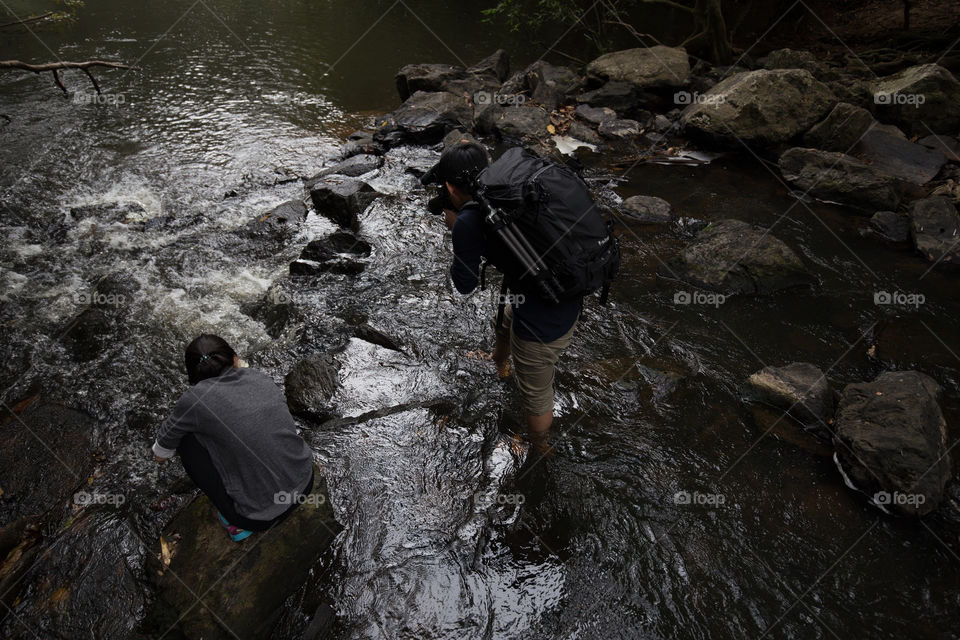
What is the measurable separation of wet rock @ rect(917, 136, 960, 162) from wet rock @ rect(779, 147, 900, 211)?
1703 mm

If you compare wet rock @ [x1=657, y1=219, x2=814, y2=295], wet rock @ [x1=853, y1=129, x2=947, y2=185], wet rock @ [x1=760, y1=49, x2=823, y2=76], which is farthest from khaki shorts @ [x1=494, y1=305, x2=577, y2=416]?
wet rock @ [x1=760, y1=49, x2=823, y2=76]

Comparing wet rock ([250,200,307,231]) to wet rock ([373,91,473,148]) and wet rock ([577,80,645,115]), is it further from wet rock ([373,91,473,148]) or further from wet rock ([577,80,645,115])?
wet rock ([577,80,645,115])

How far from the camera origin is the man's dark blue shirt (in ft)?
10.3

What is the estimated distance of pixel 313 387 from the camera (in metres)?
4.77

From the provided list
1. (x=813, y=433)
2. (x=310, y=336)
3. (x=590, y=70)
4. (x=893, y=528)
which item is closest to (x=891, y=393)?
(x=813, y=433)

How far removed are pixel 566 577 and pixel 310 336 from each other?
3564 mm

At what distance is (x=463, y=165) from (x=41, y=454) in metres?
4.25

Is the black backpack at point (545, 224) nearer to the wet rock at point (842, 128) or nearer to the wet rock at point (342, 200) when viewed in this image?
the wet rock at point (342, 200)

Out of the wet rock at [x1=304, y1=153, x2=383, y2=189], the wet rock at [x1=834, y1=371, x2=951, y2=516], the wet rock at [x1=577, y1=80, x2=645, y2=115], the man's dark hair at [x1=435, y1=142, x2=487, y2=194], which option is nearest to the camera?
the man's dark hair at [x1=435, y1=142, x2=487, y2=194]

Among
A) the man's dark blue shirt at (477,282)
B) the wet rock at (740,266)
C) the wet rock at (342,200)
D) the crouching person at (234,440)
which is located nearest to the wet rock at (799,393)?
the wet rock at (740,266)

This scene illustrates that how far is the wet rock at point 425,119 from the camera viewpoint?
10.7 metres

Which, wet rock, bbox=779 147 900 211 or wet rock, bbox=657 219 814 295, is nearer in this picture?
wet rock, bbox=657 219 814 295

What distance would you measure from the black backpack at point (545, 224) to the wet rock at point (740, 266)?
143 inches

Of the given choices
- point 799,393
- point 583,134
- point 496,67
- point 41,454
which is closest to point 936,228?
point 799,393
